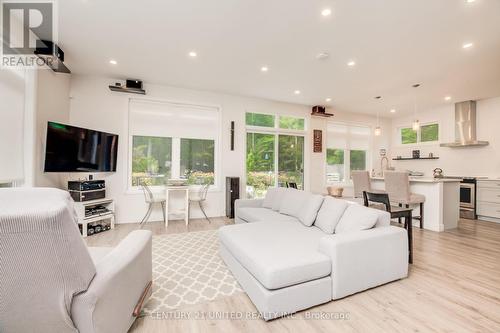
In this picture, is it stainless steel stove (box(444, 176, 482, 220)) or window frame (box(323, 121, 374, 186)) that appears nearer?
stainless steel stove (box(444, 176, 482, 220))

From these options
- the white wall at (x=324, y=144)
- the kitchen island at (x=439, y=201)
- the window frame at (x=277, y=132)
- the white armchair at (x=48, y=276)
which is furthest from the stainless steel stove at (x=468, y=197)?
the white armchair at (x=48, y=276)

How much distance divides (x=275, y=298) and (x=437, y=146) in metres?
7.22

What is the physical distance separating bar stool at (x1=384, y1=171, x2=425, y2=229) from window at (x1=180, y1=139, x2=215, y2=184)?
3.77m

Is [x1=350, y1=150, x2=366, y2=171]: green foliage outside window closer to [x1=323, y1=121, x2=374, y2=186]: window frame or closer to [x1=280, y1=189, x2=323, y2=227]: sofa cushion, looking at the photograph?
[x1=323, y1=121, x2=374, y2=186]: window frame

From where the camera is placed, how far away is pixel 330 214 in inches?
101

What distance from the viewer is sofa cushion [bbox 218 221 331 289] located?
1.69m

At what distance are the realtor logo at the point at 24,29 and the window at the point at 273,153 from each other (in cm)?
384

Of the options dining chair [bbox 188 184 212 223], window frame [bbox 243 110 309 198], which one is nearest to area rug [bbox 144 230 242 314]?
dining chair [bbox 188 184 212 223]

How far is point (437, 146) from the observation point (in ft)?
20.8

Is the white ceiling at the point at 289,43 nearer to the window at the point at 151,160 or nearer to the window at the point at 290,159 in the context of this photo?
the window at the point at 151,160

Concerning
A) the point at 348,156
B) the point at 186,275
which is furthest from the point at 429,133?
the point at 186,275

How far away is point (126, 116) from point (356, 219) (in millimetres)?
4566

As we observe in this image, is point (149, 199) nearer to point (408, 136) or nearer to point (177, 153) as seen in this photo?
point (177, 153)

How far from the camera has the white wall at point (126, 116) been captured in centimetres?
425
